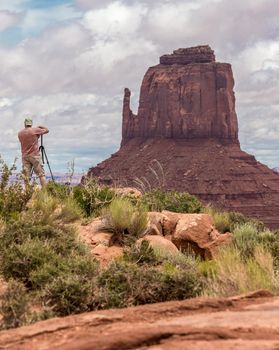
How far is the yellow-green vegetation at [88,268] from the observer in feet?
21.3

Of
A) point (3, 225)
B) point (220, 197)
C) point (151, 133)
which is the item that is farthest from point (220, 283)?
point (151, 133)

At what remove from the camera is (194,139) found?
412ft

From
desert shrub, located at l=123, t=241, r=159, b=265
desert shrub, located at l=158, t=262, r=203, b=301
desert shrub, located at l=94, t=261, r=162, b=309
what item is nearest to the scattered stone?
desert shrub, located at l=123, t=241, r=159, b=265

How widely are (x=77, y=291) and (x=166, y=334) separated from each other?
2.35 meters

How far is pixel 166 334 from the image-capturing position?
4.29m

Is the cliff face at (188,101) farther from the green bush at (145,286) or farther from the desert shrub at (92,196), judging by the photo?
the green bush at (145,286)

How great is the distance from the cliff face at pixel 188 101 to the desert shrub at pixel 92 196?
363ft

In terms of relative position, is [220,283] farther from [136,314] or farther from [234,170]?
[234,170]

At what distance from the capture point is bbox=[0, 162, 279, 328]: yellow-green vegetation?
6480 mm

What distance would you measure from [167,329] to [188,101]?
129062 mm

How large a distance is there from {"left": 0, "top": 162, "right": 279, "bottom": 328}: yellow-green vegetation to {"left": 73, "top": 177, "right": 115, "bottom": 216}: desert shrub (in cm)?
121

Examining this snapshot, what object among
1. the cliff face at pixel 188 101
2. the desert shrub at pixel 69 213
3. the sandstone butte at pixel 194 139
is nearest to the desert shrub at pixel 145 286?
the desert shrub at pixel 69 213

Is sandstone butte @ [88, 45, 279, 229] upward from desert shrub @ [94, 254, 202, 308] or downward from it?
upward

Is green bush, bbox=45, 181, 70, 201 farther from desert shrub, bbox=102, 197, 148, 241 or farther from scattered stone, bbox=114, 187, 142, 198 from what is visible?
desert shrub, bbox=102, 197, 148, 241
